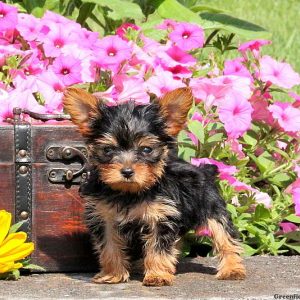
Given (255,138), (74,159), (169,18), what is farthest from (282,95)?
(74,159)

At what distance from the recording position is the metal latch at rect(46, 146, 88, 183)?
562 centimetres

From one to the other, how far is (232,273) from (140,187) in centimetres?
76

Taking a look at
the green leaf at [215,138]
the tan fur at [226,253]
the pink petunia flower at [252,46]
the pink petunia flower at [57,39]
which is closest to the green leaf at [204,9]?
the pink petunia flower at [252,46]

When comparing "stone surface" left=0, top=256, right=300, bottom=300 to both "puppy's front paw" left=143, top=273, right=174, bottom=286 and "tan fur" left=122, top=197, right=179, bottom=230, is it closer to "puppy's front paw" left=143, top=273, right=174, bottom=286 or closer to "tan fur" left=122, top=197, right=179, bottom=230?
"puppy's front paw" left=143, top=273, right=174, bottom=286

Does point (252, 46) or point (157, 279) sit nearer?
point (157, 279)

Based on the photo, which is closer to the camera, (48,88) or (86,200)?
(86,200)

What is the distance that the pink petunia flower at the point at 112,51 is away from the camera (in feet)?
20.6

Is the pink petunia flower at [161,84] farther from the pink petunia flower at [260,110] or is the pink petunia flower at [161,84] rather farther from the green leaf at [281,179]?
the green leaf at [281,179]

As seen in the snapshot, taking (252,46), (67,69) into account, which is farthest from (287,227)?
(67,69)

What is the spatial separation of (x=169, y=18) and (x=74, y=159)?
219 cm

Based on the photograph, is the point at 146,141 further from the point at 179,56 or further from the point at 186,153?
the point at 179,56

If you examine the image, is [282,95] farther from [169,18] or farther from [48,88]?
[48,88]

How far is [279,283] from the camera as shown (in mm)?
5434

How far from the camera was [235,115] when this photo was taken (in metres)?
6.24
